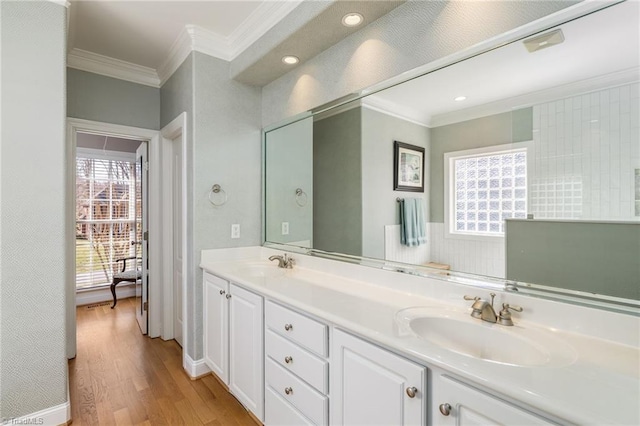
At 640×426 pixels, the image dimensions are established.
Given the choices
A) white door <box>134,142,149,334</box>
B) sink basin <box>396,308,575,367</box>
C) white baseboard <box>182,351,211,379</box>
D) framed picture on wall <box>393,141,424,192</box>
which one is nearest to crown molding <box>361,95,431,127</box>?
framed picture on wall <box>393,141,424,192</box>

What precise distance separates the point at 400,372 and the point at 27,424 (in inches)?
88.1

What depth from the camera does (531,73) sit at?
125 centimetres

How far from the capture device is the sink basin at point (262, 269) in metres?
2.37

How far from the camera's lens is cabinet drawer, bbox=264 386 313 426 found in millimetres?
1571

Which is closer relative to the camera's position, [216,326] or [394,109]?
[394,109]

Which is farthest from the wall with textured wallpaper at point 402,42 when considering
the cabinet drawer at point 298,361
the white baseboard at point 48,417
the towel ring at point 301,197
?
the white baseboard at point 48,417

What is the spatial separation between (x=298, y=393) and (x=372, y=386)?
53 centimetres

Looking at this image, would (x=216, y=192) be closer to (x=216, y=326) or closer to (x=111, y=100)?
(x=216, y=326)

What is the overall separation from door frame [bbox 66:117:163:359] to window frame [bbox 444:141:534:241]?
278cm

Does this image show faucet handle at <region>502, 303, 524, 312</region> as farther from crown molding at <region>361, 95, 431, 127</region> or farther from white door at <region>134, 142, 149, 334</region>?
white door at <region>134, 142, 149, 334</region>

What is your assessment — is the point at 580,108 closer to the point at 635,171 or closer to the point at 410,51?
the point at 635,171

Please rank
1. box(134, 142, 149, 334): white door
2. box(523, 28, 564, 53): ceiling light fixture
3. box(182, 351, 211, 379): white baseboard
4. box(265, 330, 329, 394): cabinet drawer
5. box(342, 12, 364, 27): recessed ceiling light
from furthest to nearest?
box(134, 142, 149, 334): white door
box(182, 351, 211, 379): white baseboard
box(342, 12, 364, 27): recessed ceiling light
box(265, 330, 329, 394): cabinet drawer
box(523, 28, 564, 53): ceiling light fixture

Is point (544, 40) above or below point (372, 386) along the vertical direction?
above

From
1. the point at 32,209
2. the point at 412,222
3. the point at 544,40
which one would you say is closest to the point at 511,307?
the point at 412,222
